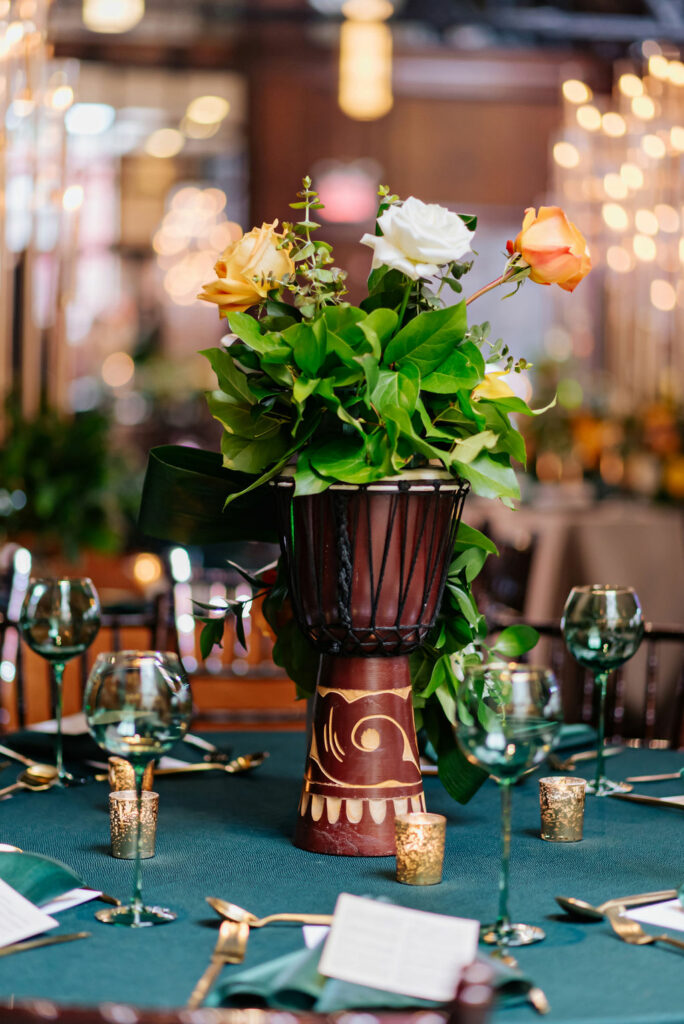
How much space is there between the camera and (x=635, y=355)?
18.5 feet

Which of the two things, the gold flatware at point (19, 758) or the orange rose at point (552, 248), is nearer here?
the orange rose at point (552, 248)

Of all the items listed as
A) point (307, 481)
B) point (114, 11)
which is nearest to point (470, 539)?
point (307, 481)

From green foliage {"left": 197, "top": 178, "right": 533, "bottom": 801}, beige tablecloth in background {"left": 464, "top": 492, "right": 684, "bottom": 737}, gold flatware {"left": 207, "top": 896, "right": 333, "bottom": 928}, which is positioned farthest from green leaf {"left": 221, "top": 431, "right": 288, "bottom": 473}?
beige tablecloth in background {"left": 464, "top": 492, "right": 684, "bottom": 737}

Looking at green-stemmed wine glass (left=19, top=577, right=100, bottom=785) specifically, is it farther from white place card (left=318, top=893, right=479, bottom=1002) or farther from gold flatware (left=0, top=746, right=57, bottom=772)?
white place card (left=318, top=893, right=479, bottom=1002)

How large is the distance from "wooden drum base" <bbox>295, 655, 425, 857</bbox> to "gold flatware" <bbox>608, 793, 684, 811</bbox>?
0.31 m

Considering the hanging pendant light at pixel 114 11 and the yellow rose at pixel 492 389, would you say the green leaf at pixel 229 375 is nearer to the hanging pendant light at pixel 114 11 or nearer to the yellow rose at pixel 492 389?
the yellow rose at pixel 492 389

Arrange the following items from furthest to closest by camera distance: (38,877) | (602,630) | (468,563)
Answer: (602,630)
(468,563)
(38,877)

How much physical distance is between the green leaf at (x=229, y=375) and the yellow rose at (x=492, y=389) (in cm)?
22

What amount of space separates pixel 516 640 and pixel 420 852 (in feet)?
1.04

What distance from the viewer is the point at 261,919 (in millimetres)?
951

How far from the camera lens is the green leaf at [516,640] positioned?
51.2 inches

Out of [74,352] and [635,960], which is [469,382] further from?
[74,352]

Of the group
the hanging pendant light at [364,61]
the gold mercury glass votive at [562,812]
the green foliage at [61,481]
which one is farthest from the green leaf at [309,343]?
the hanging pendant light at [364,61]

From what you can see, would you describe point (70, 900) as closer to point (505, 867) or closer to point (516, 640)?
point (505, 867)
